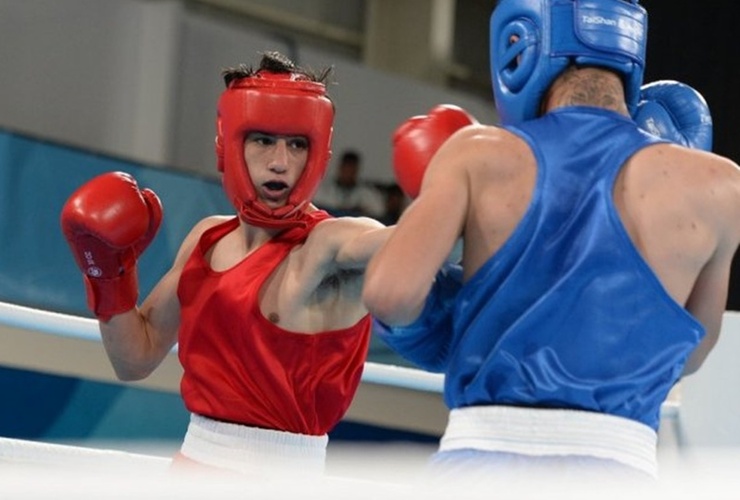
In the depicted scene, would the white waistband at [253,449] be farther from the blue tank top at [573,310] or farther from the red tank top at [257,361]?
the blue tank top at [573,310]

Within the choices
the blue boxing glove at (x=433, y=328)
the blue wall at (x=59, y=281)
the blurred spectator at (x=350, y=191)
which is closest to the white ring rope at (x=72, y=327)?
the blue boxing glove at (x=433, y=328)

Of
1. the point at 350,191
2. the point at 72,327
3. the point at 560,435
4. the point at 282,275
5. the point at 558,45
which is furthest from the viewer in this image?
the point at 350,191

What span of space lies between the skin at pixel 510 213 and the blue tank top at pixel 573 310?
0.02 meters

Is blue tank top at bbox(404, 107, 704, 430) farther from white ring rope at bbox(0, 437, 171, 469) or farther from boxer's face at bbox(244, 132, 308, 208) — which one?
white ring rope at bbox(0, 437, 171, 469)

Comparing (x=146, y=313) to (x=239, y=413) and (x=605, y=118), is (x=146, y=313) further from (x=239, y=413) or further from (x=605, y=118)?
(x=605, y=118)

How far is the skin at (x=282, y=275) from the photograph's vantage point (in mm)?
2346

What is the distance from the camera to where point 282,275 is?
7.93ft

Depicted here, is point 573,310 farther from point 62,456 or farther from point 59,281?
point 59,281

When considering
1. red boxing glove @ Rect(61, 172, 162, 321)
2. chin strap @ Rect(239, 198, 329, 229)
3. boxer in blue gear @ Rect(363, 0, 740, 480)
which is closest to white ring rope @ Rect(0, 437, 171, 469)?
red boxing glove @ Rect(61, 172, 162, 321)

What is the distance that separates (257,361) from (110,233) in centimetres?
38

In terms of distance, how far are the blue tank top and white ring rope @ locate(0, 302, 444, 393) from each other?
1243mm

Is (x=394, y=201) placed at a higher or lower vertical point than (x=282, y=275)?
lower

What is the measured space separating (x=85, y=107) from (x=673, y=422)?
471cm

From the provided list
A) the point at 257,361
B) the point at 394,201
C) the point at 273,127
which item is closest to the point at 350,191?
the point at 394,201
